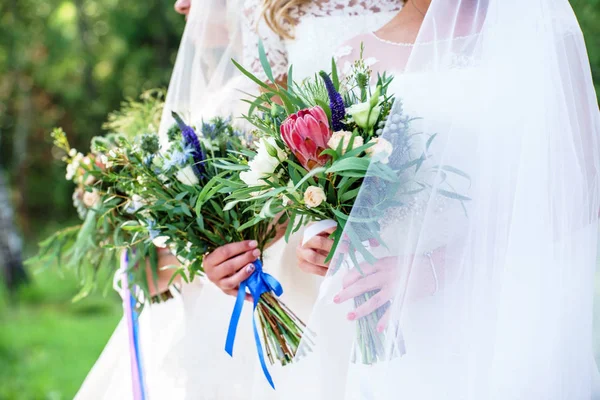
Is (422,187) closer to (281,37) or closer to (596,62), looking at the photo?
(281,37)

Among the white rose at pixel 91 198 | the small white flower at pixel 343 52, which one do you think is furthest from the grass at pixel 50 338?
the small white flower at pixel 343 52

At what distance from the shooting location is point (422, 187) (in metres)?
1.56

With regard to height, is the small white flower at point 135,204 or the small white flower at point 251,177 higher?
the small white flower at point 251,177

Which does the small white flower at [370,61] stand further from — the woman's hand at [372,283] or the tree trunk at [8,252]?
the tree trunk at [8,252]

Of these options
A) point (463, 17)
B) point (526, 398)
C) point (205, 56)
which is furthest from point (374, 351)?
point (205, 56)

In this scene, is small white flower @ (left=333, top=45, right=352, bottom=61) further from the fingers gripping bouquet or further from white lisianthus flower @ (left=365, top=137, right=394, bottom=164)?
white lisianthus flower @ (left=365, top=137, right=394, bottom=164)

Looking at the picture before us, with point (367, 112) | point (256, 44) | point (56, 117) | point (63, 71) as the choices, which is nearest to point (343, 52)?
point (256, 44)

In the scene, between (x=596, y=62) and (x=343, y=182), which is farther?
(x=596, y=62)

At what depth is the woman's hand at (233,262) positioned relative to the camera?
1.99 m

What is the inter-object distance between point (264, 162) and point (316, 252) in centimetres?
28

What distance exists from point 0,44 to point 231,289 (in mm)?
7558

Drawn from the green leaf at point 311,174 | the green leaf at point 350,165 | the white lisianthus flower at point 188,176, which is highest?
the green leaf at point 350,165

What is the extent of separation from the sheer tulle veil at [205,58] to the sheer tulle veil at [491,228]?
969mm

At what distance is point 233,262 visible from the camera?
6.54ft
